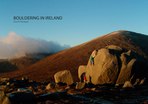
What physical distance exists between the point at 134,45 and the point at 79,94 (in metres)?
128

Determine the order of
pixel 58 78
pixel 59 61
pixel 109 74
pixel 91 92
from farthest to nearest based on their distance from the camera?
pixel 59 61 < pixel 58 78 < pixel 109 74 < pixel 91 92

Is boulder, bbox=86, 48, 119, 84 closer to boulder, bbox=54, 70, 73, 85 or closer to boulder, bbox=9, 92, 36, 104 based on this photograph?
boulder, bbox=54, 70, 73, 85

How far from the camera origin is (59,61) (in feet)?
520

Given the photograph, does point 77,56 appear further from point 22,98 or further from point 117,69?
point 22,98

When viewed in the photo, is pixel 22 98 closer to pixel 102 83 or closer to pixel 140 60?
pixel 102 83

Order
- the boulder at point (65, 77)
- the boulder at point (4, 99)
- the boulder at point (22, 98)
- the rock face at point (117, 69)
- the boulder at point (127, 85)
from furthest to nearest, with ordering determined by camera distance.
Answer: the boulder at point (65, 77), the rock face at point (117, 69), the boulder at point (127, 85), the boulder at point (22, 98), the boulder at point (4, 99)

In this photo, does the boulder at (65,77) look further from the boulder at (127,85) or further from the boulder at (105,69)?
the boulder at (127,85)

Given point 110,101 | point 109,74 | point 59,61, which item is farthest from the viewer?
point 59,61

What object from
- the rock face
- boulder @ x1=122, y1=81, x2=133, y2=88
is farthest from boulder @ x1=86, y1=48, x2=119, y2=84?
boulder @ x1=122, y1=81, x2=133, y2=88

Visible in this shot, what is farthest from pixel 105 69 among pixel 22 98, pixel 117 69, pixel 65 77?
pixel 22 98

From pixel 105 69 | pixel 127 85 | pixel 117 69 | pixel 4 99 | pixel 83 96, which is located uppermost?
pixel 105 69

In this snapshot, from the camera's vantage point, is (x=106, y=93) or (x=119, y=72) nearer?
(x=106, y=93)

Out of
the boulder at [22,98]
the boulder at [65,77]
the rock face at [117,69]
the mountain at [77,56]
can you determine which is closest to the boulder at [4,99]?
the boulder at [22,98]

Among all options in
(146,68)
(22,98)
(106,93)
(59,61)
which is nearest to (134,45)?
(59,61)
